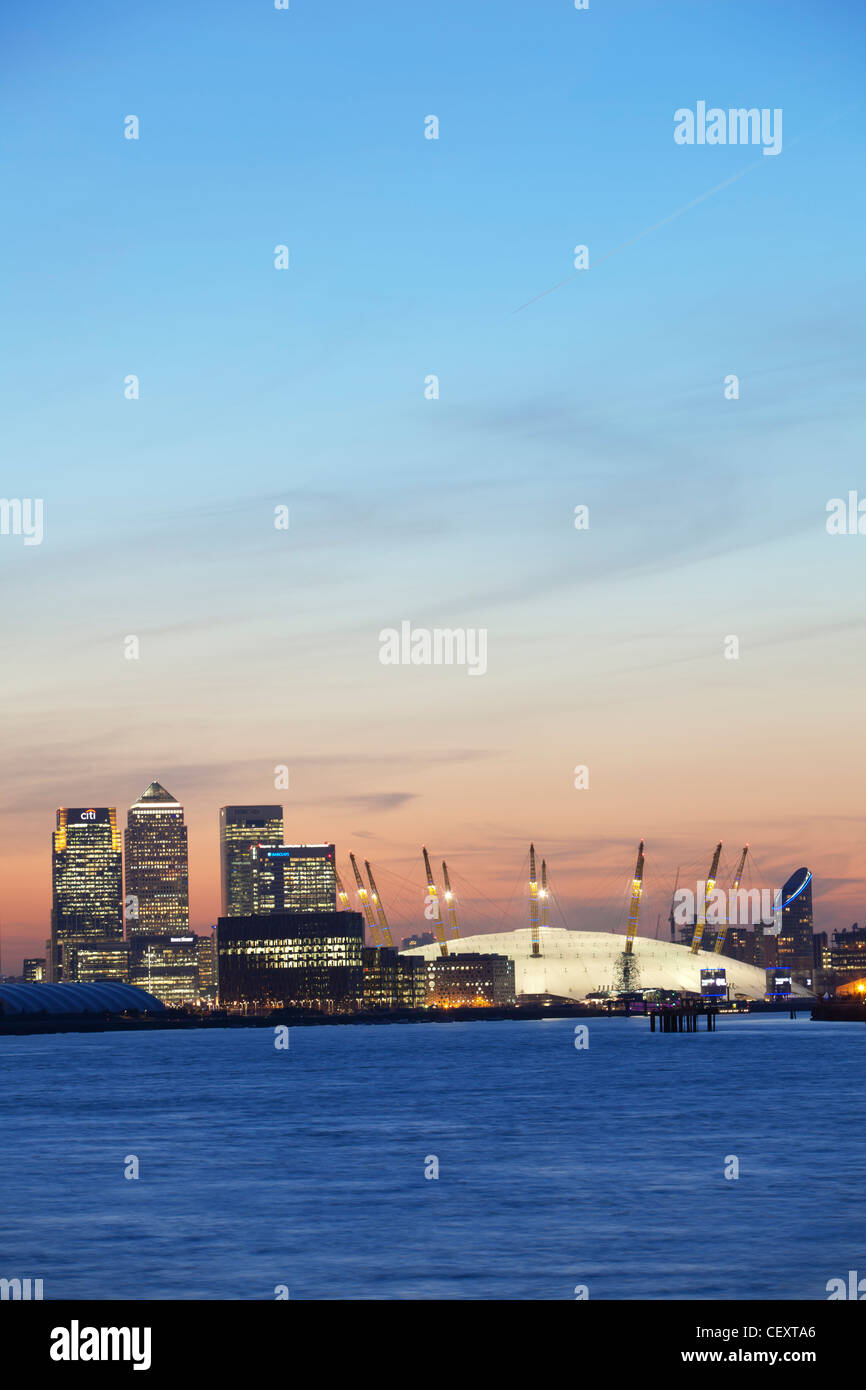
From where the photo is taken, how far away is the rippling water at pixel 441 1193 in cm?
3862

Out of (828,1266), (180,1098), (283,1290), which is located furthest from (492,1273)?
(180,1098)

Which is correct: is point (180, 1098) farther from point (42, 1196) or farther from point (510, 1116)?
point (42, 1196)

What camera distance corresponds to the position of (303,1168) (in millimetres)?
64000

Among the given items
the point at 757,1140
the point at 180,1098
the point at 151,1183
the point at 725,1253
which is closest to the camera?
the point at 725,1253

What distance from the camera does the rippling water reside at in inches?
1521

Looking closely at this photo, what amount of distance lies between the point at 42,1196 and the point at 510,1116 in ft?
135

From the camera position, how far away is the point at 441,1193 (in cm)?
5447
